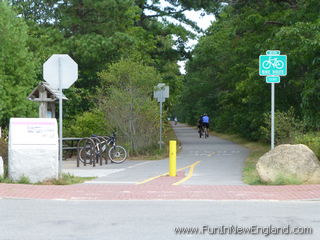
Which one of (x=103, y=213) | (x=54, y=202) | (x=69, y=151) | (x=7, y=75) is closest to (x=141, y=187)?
(x=54, y=202)

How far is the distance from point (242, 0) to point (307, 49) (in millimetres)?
10194

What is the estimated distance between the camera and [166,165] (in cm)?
2031

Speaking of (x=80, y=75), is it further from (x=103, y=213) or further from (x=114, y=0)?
(x=103, y=213)

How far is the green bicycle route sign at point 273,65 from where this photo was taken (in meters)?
14.8

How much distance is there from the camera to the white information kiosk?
43.6 ft

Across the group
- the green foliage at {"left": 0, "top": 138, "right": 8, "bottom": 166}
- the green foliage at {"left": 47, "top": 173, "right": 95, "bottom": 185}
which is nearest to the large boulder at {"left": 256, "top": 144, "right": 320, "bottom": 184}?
the green foliage at {"left": 47, "top": 173, "right": 95, "bottom": 185}

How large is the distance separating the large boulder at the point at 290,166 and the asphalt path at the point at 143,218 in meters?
2.54

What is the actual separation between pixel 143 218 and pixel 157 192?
10.2 ft

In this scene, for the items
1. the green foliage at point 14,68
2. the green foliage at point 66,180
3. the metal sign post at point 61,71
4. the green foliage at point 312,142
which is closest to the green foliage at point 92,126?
the green foliage at point 14,68

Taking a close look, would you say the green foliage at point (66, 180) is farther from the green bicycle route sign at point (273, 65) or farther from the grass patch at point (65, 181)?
the green bicycle route sign at point (273, 65)

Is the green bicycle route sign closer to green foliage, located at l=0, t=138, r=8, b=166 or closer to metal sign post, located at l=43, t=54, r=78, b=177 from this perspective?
metal sign post, located at l=43, t=54, r=78, b=177

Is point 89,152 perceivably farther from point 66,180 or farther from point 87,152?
point 66,180

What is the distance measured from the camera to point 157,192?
11.9 m

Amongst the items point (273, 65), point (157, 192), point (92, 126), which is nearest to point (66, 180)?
point (157, 192)
